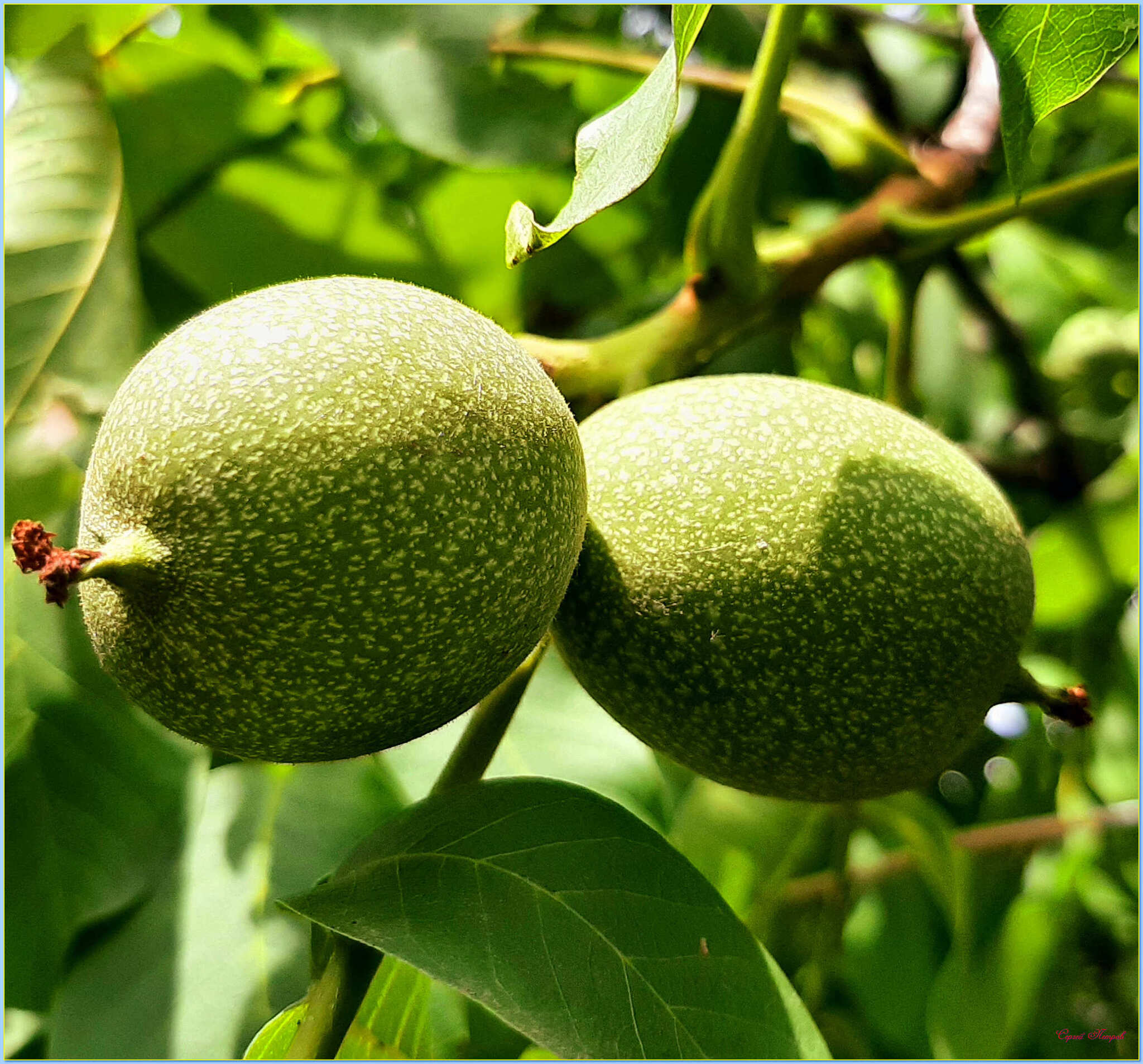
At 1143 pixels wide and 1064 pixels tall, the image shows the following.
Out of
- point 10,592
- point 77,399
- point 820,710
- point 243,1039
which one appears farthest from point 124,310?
point 820,710

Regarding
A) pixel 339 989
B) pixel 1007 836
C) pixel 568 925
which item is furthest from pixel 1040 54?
pixel 1007 836

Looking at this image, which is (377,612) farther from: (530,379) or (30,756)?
(30,756)

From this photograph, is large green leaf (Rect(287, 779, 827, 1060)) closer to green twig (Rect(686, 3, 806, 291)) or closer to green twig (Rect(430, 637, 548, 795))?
green twig (Rect(430, 637, 548, 795))

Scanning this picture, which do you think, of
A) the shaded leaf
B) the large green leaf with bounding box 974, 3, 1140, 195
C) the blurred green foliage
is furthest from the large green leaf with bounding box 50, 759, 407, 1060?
the shaded leaf

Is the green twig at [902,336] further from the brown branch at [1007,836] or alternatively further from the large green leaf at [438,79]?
the brown branch at [1007,836]

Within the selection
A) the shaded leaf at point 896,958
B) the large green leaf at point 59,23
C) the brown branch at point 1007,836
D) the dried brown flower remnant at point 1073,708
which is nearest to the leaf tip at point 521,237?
the dried brown flower remnant at point 1073,708

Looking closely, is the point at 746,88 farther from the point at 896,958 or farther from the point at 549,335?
the point at 896,958
